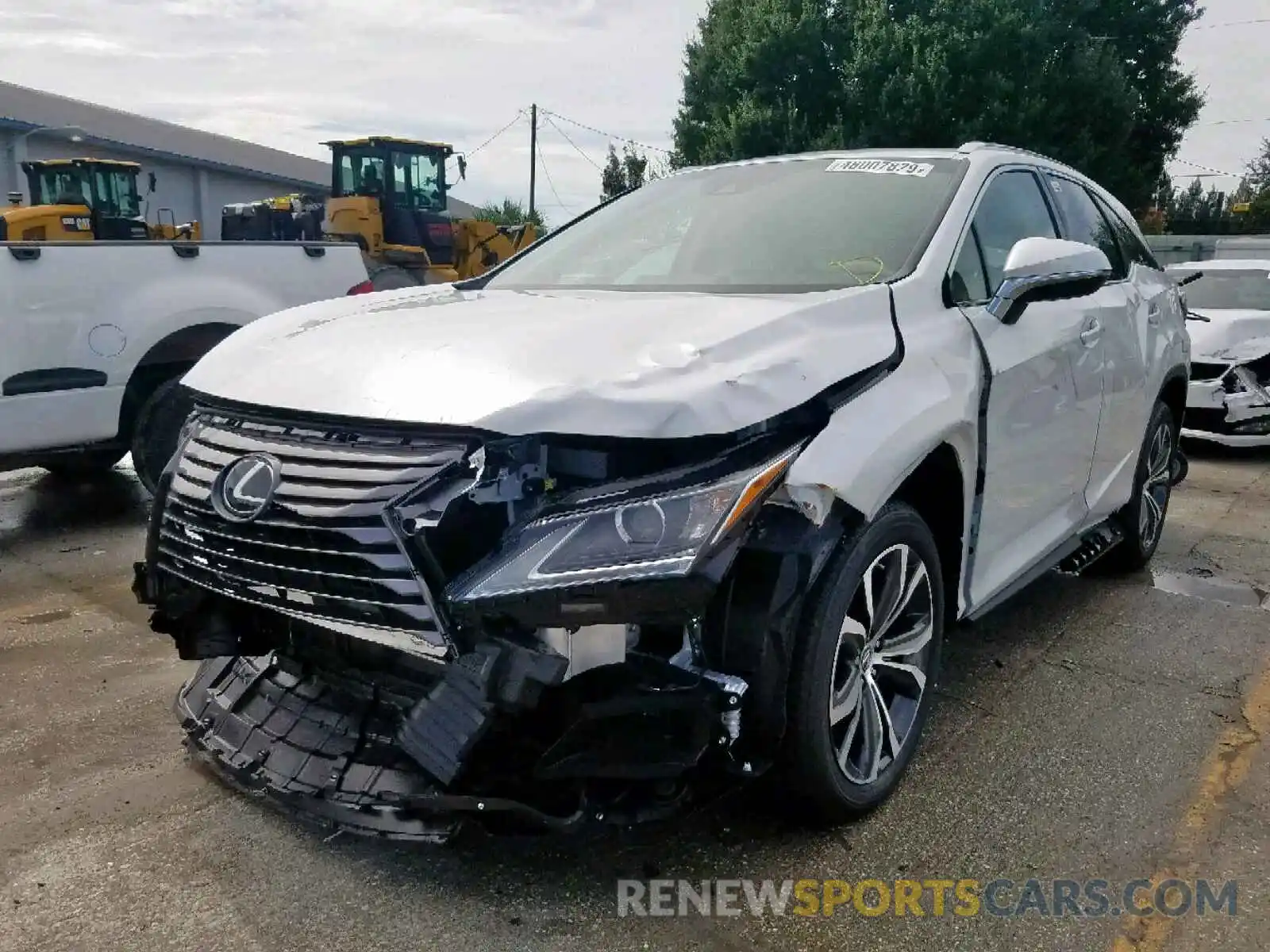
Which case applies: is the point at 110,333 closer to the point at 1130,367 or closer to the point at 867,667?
the point at 867,667

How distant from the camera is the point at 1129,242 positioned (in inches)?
192

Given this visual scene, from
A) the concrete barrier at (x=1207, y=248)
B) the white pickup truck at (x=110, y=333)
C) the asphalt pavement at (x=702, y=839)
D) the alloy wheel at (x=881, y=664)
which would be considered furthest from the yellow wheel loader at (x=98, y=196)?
the alloy wheel at (x=881, y=664)

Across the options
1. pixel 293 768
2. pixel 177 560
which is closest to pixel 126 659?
pixel 177 560

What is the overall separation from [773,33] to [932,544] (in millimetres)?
25702

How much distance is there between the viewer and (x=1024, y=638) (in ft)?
13.9

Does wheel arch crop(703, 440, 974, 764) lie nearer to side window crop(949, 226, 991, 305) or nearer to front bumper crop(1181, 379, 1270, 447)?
side window crop(949, 226, 991, 305)

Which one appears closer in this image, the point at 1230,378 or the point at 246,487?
the point at 246,487

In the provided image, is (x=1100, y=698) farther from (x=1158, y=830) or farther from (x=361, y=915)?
(x=361, y=915)

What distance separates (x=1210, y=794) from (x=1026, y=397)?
4.08ft

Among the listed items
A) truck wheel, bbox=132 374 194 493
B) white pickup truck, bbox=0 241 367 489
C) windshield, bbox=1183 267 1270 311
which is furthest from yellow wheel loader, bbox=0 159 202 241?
windshield, bbox=1183 267 1270 311

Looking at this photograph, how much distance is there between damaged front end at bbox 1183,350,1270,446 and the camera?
833 centimetres

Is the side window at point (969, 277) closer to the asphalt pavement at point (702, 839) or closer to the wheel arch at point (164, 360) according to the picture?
the asphalt pavement at point (702, 839)

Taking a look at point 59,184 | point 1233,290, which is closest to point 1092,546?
point 1233,290

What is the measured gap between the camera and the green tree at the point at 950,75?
24.2 meters
